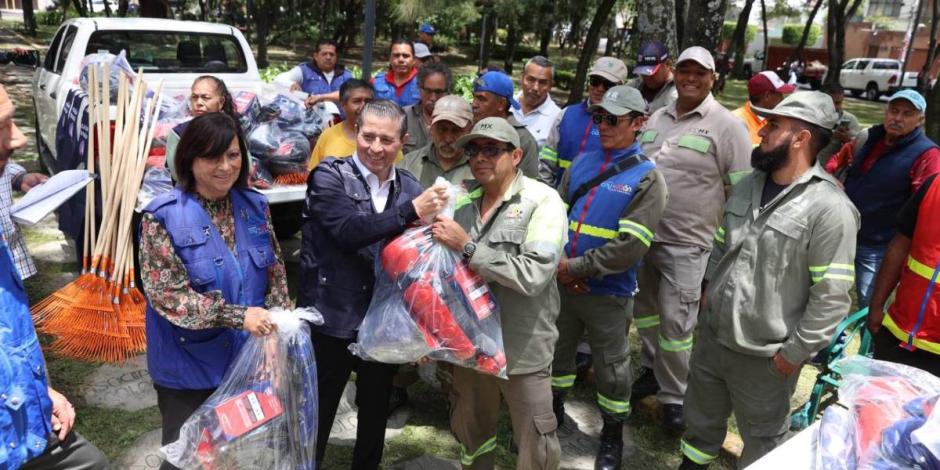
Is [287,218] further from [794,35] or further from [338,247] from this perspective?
[794,35]

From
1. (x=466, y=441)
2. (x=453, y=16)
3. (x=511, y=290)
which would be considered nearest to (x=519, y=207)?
(x=511, y=290)

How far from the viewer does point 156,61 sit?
6.12 metres

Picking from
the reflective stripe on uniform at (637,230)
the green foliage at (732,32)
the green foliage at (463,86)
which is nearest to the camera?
the reflective stripe on uniform at (637,230)

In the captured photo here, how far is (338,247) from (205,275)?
52cm

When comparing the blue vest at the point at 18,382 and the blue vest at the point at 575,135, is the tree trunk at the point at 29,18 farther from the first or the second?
the blue vest at the point at 18,382

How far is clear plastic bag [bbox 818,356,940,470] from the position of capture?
1433mm

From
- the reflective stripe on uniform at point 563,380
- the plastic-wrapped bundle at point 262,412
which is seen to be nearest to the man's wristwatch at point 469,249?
the plastic-wrapped bundle at point 262,412

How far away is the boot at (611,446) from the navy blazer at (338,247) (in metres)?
1.48

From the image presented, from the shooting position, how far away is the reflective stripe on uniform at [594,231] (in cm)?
303

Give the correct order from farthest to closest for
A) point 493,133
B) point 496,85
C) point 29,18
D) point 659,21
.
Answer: point 29,18 < point 659,21 < point 496,85 < point 493,133

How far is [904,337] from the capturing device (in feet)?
8.89

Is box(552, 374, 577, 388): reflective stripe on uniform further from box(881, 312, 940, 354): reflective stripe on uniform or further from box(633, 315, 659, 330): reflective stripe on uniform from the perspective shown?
box(881, 312, 940, 354): reflective stripe on uniform

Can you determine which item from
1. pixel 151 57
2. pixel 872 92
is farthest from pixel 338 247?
pixel 872 92

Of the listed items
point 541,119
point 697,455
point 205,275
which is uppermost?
point 541,119
